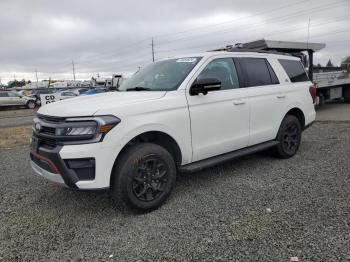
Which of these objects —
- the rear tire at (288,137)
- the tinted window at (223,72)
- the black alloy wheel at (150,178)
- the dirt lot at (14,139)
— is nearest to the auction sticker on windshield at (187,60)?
the tinted window at (223,72)

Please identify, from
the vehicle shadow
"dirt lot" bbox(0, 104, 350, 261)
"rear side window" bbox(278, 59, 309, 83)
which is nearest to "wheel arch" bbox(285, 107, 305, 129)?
"rear side window" bbox(278, 59, 309, 83)

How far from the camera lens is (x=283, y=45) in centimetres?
1053

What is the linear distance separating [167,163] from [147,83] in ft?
4.33

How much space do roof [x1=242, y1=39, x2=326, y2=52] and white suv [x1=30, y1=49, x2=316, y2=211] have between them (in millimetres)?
4826

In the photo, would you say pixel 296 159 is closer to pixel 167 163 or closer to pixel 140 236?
pixel 167 163

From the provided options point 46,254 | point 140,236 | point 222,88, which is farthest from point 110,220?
point 222,88

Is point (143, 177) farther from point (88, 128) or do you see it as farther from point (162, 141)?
point (88, 128)

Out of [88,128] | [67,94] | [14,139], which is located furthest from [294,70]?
[67,94]

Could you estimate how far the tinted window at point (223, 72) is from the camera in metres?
4.34

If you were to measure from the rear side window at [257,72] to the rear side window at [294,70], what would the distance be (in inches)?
17.9

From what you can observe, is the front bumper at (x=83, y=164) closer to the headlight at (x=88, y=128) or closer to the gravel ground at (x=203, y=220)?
the headlight at (x=88, y=128)

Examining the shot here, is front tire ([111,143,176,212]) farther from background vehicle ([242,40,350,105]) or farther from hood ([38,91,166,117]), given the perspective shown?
background vehicle ([242,40,350,105])

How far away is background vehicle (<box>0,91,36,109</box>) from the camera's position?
25062 mm

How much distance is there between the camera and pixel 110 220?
358cm
